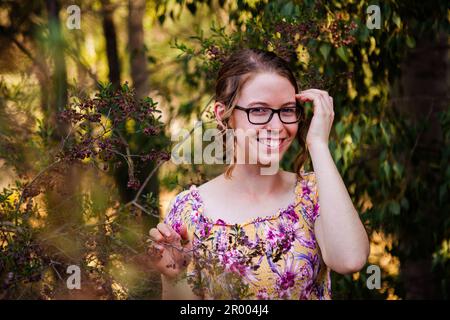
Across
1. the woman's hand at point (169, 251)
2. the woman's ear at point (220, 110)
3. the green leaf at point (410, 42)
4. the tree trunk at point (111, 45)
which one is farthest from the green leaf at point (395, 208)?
the tree trunk at point (111, 45)

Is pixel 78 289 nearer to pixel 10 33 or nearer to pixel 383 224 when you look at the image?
pixel 383 224

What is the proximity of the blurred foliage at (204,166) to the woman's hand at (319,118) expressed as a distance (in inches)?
21.7

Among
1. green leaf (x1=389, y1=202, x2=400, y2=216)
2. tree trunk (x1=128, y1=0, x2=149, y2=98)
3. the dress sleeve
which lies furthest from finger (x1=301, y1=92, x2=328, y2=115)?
tree trunk (x1=128, y1=0, x2=149, y2=98)

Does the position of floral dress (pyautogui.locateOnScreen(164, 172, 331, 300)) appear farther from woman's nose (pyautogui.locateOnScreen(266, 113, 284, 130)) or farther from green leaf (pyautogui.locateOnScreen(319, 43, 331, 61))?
green leaf (pyautogui.locateOnScreen(319, 43, 331, 61))

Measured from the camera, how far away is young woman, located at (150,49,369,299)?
2049 mm

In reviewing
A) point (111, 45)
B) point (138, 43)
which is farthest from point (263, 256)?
point (138, 43)

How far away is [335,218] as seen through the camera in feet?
6.50

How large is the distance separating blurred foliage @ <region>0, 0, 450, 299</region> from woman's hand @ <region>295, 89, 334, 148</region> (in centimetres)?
55

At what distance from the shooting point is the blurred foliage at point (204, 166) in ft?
8.00

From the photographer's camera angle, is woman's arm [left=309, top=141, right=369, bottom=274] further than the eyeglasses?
No

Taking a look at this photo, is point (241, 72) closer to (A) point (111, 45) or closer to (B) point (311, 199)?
(B) point (311, 199)

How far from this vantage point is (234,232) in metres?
2.17

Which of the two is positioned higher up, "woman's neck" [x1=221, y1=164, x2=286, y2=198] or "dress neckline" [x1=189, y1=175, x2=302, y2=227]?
"woman's neck" [x1=221, y1=164, x2=286, y2=198]

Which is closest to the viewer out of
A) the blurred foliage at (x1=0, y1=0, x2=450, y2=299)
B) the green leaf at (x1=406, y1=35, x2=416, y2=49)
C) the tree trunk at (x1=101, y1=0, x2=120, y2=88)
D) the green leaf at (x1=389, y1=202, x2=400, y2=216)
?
the blurred foliage at (x1=0, y1=0, x2=450, y2=299)
